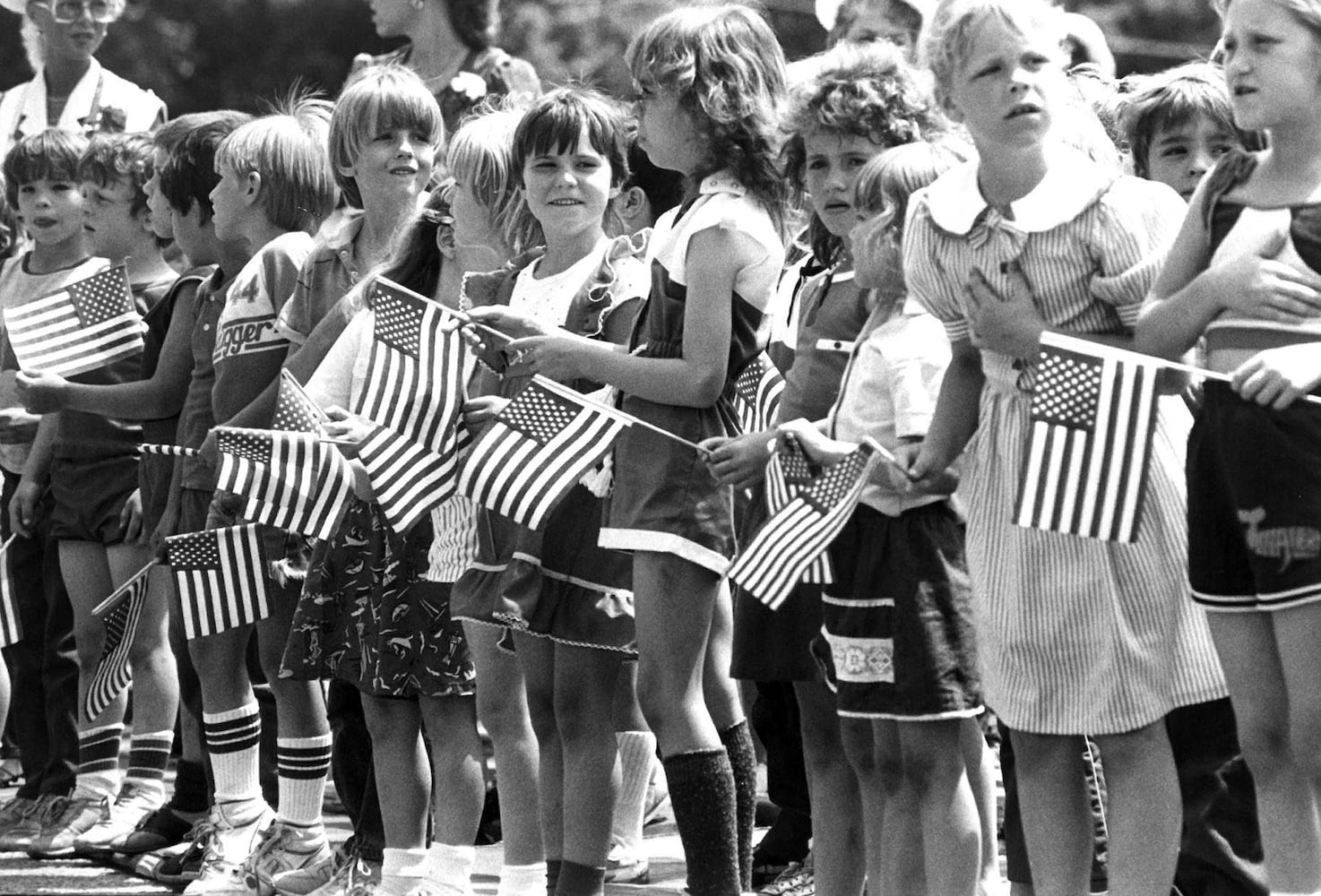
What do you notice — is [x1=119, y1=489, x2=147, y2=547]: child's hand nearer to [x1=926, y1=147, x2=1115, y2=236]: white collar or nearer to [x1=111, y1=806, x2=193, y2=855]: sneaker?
[x1=111, y1=806, x2=193, y2=855]: sneaker

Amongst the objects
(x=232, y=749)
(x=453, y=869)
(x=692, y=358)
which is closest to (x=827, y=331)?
(x=692, y=358)

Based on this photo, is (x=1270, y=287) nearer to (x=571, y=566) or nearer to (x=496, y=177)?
(x=571, y=566)

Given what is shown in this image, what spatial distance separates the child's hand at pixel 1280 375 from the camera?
3.83m

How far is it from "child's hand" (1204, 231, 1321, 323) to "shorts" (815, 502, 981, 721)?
0.93 metres

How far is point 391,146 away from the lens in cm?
629

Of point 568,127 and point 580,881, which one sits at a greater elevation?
point 568,127

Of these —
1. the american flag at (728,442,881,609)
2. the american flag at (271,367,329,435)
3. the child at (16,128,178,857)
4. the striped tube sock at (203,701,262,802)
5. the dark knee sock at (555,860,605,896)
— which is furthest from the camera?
the child at (16,128,178,857)

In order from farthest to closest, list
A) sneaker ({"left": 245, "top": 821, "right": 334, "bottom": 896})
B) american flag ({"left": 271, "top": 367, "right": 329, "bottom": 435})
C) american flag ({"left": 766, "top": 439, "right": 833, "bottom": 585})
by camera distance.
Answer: sneaker ({"left": 245, "top": 821, "right": 334, "bottom": 896})
american flag ({"left": 271, "top": 367, "right": 329, "bottom": 435})
american flag ({"left": 766, "top": 439, "right": 833, "bottom": 585})

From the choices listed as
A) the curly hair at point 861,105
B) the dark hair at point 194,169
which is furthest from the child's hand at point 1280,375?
the dark hair at point 194,169

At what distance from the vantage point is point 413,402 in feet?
18.1

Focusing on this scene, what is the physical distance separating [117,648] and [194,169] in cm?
142

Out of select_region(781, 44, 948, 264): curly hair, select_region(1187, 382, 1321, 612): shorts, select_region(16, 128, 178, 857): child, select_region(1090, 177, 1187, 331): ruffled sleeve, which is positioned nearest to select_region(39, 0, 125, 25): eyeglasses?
select_region(16, 128, 178, 857): child

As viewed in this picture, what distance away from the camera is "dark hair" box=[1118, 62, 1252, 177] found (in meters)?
5.41

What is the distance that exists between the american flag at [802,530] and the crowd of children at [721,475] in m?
0.07
